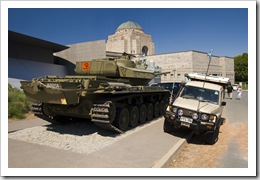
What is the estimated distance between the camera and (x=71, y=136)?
8.38 m

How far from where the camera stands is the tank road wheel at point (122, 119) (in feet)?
29.1

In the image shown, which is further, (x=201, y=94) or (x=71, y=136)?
(x=201, y=94)

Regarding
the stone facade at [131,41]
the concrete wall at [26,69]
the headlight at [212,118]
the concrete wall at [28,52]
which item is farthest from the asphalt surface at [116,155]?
the stone facade at [131,41]

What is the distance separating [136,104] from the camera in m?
10.5

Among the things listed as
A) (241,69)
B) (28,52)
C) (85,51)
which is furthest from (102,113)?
(241,69)

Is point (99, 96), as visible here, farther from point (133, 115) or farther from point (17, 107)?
point (17, 107)

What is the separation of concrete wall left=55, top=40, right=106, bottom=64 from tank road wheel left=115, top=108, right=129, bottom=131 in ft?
81.8

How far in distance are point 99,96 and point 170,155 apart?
3215 mm

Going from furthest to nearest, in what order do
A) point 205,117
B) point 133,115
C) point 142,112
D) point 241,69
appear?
point 241,69 < point 142,112 < point 133,115 < point 205,117

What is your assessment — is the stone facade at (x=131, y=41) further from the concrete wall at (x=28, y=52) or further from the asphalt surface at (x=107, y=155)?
the asphalt surface at (x=107, y=155)

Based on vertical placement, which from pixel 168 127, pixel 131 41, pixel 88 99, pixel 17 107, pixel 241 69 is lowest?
pixel 168 127

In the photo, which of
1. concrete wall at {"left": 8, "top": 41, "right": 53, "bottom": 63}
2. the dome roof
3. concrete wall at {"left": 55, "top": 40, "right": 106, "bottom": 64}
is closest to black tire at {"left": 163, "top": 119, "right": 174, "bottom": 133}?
concrete wall at {"left": 8, "top": 41, "right": 53, "bottom": 63}

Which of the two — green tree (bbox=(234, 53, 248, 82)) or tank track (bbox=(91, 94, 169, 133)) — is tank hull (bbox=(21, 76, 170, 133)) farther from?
green tree (bbox=(234, 53, 248, 82))

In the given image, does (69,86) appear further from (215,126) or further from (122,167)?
(215,126)
